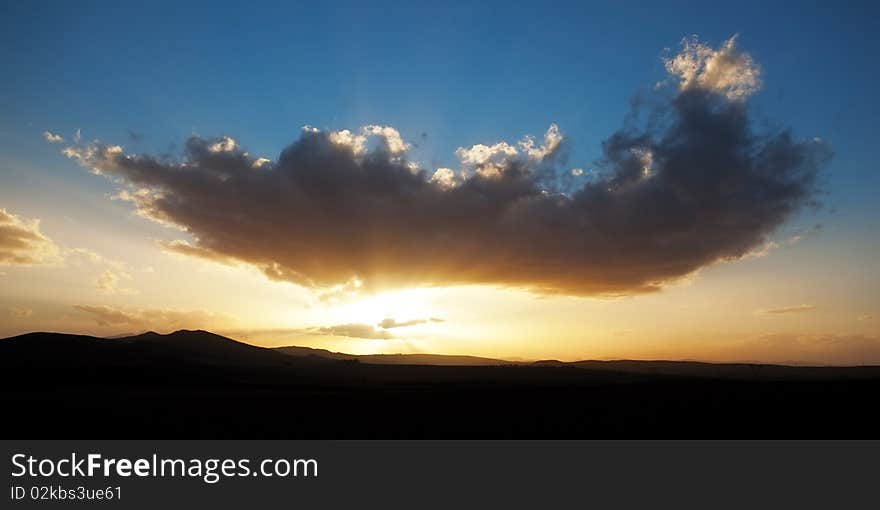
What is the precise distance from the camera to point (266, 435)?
90.3 feet

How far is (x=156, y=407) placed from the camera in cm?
3950

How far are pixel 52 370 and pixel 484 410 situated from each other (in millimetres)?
72036

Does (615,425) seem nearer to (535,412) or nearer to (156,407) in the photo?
(535,412)

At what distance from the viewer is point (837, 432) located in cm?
2900
